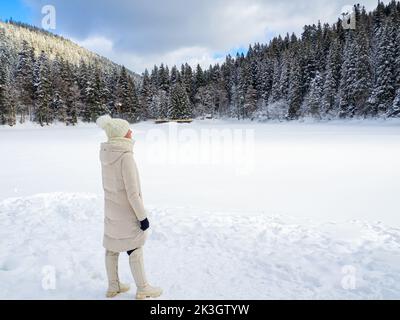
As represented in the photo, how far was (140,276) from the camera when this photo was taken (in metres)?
3.10

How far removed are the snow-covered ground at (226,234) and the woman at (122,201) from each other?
477 mm

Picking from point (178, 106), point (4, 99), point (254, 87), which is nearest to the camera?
point (4, 99)

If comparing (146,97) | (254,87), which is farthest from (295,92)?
(146,97)

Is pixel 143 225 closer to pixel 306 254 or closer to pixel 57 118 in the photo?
pixel 306 254

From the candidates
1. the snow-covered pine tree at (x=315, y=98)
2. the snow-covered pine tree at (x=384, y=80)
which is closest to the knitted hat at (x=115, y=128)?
the snow-covered pine tree at (x=384, y=80)

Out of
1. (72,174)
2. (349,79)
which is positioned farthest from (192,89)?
(72,174)

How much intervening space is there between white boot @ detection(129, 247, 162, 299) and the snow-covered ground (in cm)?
21

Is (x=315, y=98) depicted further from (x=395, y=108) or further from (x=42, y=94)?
(x=42, y=94)

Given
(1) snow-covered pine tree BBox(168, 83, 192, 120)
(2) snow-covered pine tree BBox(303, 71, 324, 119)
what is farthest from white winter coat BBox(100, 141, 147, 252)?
(1) snow-covered pine tree BBox(168, 83, 192, 120)

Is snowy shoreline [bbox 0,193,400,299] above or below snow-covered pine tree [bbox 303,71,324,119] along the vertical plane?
below

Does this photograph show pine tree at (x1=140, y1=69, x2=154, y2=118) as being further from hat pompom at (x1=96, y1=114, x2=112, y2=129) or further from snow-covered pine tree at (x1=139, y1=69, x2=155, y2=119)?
hat pompom at (x1=96, y1=114, x2=112, y2=129)

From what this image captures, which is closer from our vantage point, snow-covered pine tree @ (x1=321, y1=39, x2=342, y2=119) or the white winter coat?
the white winter coat

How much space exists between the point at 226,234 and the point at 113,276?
2.30 m

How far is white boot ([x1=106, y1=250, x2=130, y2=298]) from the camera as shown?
123 inches
